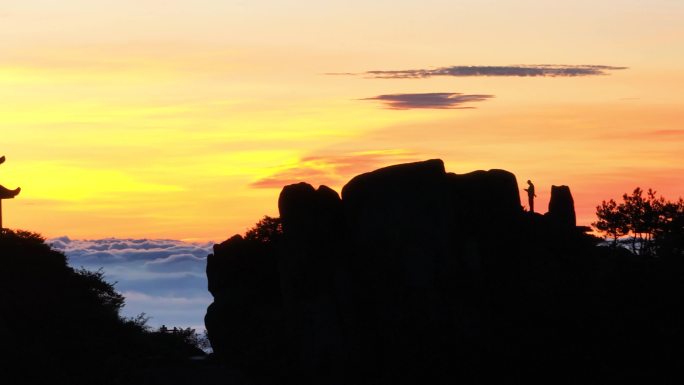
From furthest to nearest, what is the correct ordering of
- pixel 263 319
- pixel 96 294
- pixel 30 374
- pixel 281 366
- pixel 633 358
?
pixel 96 294
pixel 263 319
pixel 281 366
pixel 30 374
pixel 633 358

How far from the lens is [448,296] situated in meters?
72.2

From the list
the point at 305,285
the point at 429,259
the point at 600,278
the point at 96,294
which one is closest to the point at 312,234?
the point at 305,285

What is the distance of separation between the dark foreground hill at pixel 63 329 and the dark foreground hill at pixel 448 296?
1024cm

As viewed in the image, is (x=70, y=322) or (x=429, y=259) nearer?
(x=429, y=259)

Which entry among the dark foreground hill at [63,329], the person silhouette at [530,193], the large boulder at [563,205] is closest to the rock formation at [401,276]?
the dark foreground hill at [63,329]

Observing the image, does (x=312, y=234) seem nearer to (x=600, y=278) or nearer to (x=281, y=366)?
(x=281, y=366)

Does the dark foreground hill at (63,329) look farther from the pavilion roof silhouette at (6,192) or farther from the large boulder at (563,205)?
the large boulder at (563,205)

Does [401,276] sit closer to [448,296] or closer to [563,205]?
[448,296]

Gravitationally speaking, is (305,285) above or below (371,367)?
above

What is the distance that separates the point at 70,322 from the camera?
85750 millimetres

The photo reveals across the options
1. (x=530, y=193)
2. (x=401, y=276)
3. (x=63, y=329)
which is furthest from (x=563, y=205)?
(x=63, y=329)

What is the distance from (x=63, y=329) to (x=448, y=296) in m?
28.1

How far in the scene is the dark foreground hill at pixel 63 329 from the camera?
73375mm

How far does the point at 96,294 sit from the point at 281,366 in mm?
24931
